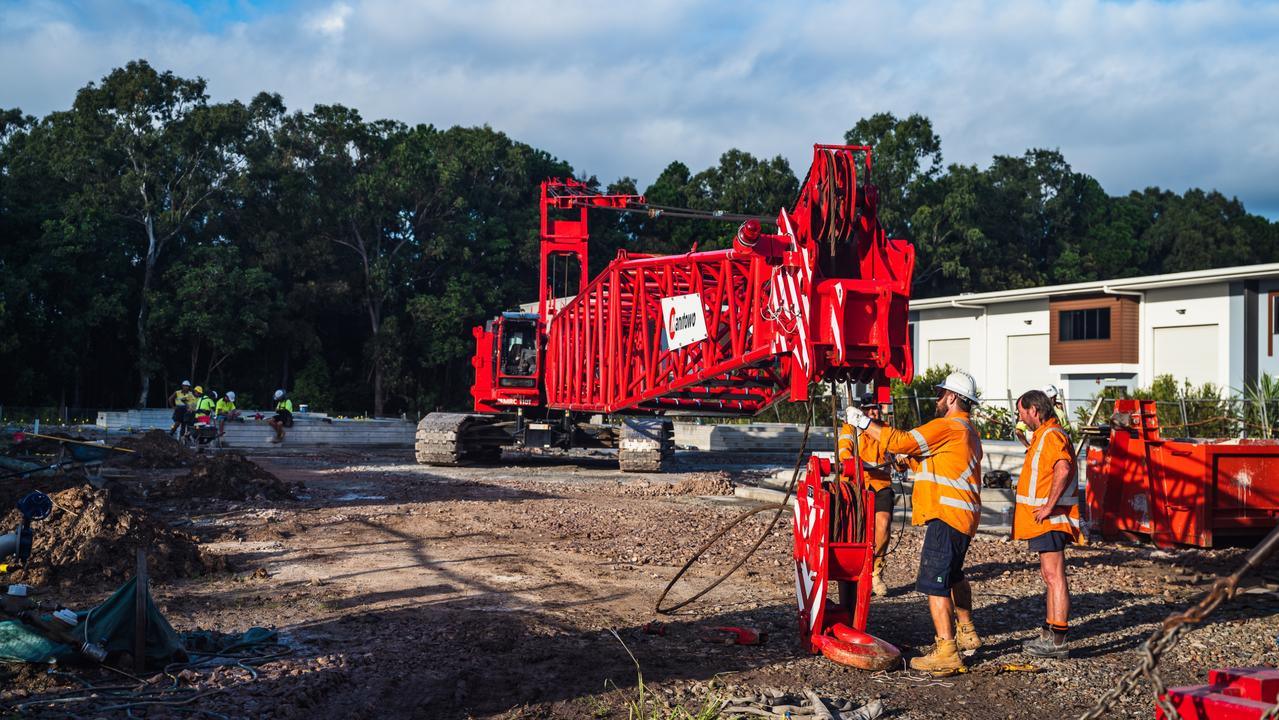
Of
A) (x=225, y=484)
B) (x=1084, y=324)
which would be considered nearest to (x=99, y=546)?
(x=225, y=484)

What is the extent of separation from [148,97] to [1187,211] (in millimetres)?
64959

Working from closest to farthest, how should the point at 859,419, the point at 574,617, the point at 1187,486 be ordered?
the point at 859,419, the point at 574,617, the point at 1187,486

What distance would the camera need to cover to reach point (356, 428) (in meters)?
32.9

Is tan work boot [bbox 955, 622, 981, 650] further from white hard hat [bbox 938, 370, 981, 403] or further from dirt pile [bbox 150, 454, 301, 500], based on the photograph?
dirt pile [bbox 150, 454, 301, 500]

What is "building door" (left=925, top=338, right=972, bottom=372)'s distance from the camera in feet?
138

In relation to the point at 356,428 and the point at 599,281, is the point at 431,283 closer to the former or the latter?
the point at 356,428

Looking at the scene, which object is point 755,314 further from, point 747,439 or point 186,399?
point 747,439

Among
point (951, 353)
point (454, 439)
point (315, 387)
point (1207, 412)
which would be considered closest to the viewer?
point (454, 439)

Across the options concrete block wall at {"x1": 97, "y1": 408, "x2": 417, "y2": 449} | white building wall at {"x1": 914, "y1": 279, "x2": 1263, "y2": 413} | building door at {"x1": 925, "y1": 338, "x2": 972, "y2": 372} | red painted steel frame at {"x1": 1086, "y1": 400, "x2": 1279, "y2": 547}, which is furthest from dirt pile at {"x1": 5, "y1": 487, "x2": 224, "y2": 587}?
building door at {"x1": 925, "y1": 338, "x2": 972, "y2": 372}

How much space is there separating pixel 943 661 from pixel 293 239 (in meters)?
44.1

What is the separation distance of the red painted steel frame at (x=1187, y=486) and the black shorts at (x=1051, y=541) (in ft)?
16.8

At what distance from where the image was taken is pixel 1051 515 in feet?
23.7

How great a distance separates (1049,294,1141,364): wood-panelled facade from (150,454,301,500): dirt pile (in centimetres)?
3023

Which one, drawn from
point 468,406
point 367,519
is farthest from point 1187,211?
point 367,519
